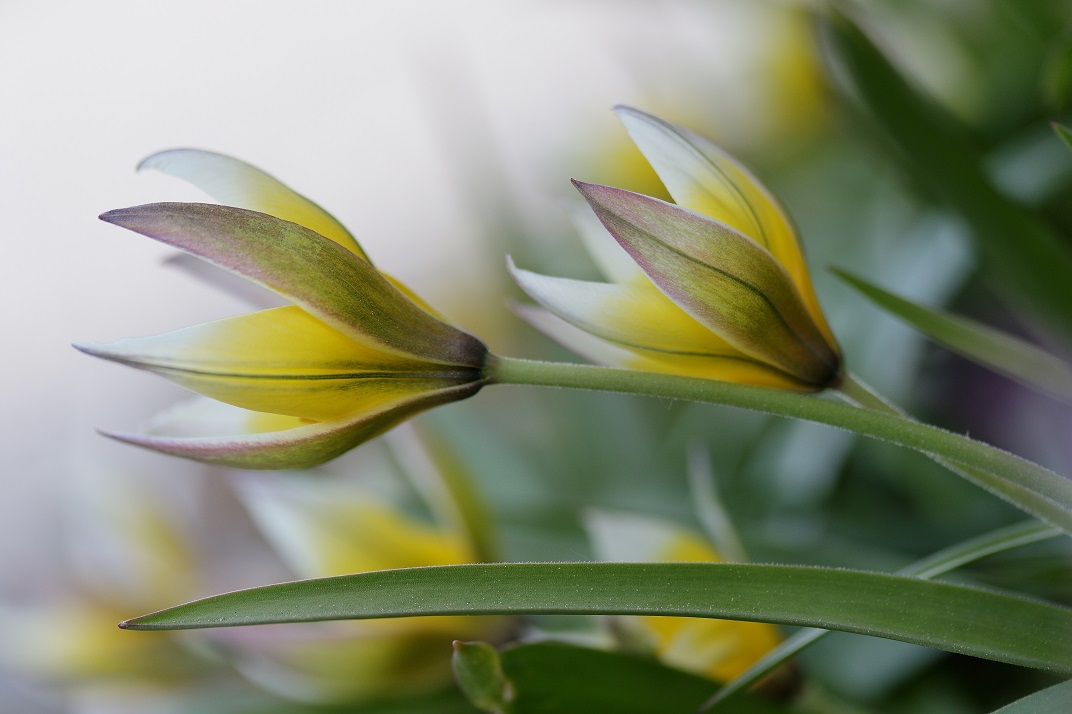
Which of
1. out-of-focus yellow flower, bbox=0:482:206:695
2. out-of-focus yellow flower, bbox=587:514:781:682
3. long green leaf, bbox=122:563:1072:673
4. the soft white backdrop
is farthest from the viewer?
the soft white backdrop

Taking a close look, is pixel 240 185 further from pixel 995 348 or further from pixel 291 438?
pixel 995 348

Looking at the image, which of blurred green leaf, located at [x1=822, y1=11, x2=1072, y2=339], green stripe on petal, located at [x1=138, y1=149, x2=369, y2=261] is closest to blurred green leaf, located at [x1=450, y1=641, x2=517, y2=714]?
green stripe on petal, located at [x1=138, y1=149, x2=369, y2=261]

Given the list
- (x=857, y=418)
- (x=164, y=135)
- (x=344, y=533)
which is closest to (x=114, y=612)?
(x=344, y=533)

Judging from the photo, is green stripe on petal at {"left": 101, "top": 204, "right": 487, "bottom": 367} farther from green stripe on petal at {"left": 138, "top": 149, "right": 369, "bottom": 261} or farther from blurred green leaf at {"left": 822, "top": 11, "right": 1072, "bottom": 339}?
blurred green leaf at {"left": 822, "top": 11, "right": 1072, "bottom": 339}

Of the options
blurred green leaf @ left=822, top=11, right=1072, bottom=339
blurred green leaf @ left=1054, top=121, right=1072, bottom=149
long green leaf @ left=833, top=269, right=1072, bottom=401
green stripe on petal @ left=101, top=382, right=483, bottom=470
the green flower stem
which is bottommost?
green stripe on petal @ left=101, top=382, right=483, bottom=470

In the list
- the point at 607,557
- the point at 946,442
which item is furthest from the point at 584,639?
the point at 946,442

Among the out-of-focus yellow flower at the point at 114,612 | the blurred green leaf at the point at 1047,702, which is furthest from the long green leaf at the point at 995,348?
the out-of-focus yellow flower at the point at 114,612
